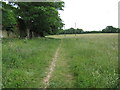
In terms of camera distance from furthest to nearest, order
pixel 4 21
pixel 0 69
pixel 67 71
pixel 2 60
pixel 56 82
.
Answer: pixel 4 21
pixel 2 60
pixel 67 71
pixel 0 69
pixel 56 82

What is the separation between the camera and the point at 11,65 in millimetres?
7352

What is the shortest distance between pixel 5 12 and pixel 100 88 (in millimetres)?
16426

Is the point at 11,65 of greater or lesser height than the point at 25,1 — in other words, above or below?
below

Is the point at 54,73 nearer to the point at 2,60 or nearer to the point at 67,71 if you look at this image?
the point at 67,71

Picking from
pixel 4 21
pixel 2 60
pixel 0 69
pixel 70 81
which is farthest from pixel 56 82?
pixel 4 21

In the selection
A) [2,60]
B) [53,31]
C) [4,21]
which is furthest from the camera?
[53,31]

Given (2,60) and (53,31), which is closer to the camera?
(2,60)

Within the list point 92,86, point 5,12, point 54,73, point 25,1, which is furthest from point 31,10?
point 92,86

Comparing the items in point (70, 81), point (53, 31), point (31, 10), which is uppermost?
point (31, 10)

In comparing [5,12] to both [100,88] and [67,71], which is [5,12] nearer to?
[67,71]

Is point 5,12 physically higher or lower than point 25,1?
lower

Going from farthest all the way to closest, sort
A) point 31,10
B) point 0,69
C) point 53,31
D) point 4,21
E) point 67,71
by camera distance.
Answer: point 53,31 < point 31,10 < point 4,21 < point 67,71 < point 0,69

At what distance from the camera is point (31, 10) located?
25078 millimetres

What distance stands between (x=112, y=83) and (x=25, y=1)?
2299 centimetres
